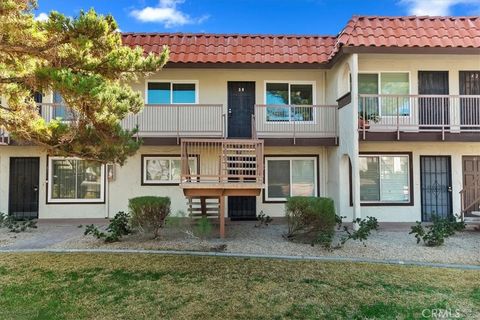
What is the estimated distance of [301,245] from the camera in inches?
361

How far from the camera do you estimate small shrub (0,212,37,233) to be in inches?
445

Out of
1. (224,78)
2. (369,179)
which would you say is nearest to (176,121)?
(224,78)

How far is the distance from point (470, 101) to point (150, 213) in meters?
11.5

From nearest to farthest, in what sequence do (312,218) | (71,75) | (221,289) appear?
(71,75), (221,289), (312,218)

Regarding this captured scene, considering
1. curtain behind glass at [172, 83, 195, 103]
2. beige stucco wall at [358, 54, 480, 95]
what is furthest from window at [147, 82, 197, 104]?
beige stucco wall at [358, 54, 480, 95]

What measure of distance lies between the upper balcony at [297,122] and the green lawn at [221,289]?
6125 mm

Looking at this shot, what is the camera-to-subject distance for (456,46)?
1111cm

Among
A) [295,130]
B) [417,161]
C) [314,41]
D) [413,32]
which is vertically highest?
[314,41]

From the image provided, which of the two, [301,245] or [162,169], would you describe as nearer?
[301,245]

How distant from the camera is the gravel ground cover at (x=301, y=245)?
8.31 m

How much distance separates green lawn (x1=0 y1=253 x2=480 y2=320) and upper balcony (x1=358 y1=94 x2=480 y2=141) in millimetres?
5710

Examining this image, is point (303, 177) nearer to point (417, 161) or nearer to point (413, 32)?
point (417, 161)

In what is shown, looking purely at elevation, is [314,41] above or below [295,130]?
above

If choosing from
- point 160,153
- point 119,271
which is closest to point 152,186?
point 160,153
